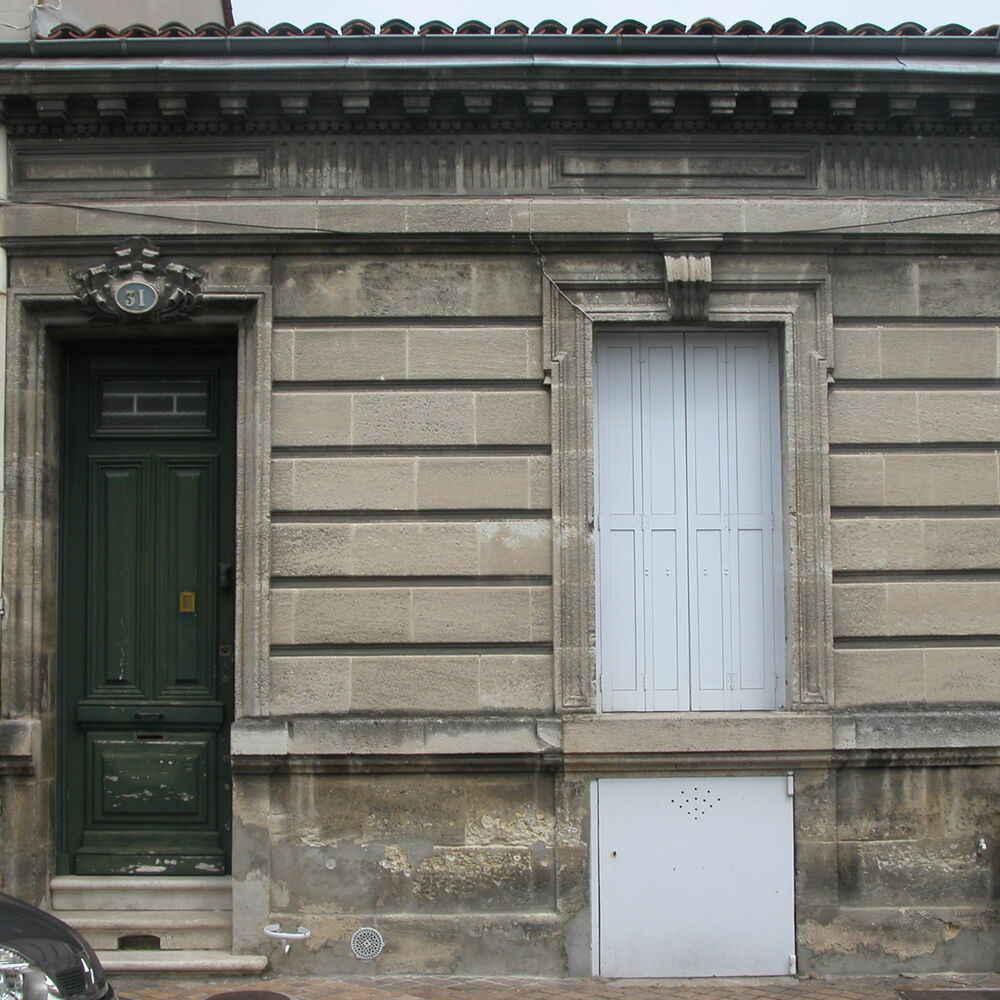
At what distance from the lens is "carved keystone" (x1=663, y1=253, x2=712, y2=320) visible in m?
7.43

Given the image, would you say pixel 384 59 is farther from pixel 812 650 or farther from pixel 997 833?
pixel 997 833

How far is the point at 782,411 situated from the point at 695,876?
9.68 feet

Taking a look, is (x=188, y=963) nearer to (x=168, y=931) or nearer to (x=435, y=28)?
(x=168, y=931)

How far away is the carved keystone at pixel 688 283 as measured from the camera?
7434 millimetres

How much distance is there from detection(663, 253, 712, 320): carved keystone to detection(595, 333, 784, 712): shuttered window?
24 cm

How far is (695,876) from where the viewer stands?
725cm

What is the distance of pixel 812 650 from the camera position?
7.31m

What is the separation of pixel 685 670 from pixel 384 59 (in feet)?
14.0

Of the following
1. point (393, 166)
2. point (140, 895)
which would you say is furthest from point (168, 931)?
point (393, 166)

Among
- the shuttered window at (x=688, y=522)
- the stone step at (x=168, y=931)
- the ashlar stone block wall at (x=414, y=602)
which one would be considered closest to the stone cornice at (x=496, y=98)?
the ashlar stone block wall at (x=414, y=602)

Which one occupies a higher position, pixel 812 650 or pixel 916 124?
pixel 916 124

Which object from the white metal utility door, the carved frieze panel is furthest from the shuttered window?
the carved frieze panel

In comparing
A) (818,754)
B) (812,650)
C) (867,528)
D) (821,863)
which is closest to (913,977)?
(821,863)

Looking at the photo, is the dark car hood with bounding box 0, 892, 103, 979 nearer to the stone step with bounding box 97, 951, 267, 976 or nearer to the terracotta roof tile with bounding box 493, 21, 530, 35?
the stone step with bounding box 97, 951, 267, 976
